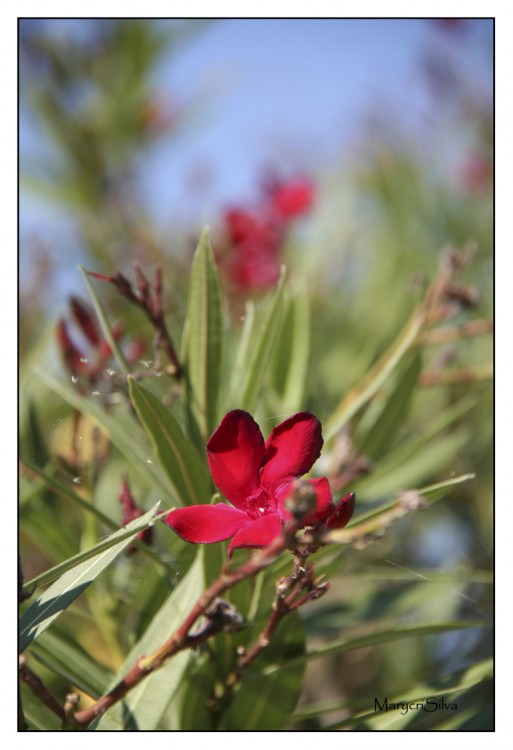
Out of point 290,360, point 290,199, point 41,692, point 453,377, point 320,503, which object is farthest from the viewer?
point 290,199

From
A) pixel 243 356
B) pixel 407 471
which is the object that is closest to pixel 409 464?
pixel 407 471

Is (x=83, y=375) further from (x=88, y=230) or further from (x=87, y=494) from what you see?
(x=88, y=230)

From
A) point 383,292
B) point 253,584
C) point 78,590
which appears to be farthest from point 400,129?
point 78,590

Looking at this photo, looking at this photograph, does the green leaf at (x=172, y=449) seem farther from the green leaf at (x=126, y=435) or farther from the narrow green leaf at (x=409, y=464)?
the narrow green leaf at (x=409, y=464)

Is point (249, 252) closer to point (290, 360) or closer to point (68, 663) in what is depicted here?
point (290, 360)

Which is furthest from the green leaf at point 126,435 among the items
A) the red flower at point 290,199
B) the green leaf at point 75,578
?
the red flower at point 290,199

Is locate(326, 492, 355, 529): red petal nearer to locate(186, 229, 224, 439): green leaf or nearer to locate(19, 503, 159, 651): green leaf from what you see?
locate(19, 503, 159, 651): green leaf

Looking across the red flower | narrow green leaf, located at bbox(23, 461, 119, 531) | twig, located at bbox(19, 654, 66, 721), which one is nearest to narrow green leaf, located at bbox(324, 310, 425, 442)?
narrow green leaf, located at bbox(23, 461, 119, 531)
